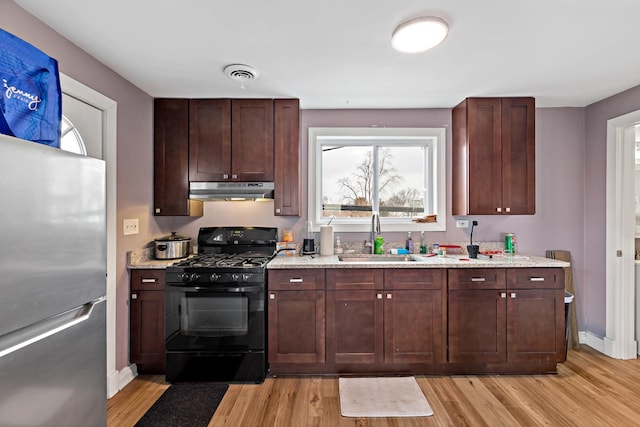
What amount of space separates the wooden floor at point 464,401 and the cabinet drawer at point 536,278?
743 mm

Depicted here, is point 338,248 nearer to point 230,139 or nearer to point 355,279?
point 355,279

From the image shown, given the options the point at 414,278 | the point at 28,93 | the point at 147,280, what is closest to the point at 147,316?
the point at 147,280

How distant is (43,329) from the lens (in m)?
1.11

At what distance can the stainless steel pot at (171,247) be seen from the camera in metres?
2.84

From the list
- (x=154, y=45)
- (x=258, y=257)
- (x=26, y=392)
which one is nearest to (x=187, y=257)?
(x=258, y=257)

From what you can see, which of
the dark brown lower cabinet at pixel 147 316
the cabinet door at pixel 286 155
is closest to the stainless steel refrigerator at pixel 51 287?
the dark brown lower cabinet at pixel 147 316

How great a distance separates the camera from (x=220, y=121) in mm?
3002

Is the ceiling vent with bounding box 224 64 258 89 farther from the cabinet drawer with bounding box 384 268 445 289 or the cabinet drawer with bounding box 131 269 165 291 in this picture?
the cabinet drawer with bounding box 384 268 445 289

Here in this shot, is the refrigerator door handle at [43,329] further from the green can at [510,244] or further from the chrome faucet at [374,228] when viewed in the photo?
the green can at [510,244]

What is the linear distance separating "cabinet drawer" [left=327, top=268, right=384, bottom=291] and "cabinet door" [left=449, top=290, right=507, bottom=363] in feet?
2.06

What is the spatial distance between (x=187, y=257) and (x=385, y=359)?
6.49ft

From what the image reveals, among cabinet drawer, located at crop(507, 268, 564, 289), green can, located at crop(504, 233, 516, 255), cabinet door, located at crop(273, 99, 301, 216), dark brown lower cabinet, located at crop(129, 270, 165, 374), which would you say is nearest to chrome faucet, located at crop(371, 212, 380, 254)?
cabinet door, located at crop(273, 99, 301, 216)

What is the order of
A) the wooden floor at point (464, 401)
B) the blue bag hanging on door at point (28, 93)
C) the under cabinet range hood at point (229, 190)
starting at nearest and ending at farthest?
the blue bag hanging on door at point (28, 93) < the wooden floor at point (464, 401) < the under cabinet range hood at point (229, 190)

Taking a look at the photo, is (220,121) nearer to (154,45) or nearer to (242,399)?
(154,45)
